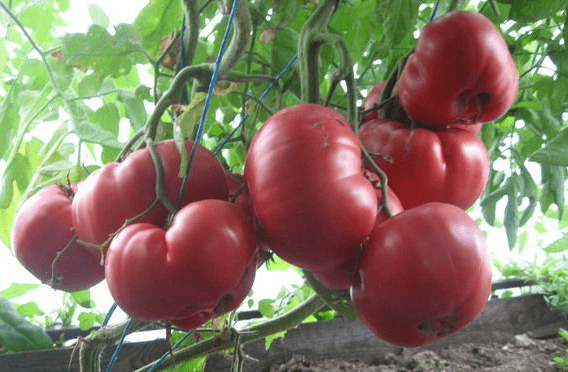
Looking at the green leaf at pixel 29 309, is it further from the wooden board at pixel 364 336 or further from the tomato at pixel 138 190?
the tomato at pixel 138 190

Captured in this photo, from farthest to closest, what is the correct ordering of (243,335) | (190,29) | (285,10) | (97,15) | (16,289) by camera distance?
(16,289) → (97,15) → (243,335) → (285,10) → (190,29)

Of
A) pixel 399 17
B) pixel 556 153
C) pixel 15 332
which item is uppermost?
pixel 399 17

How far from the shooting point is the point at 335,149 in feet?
0.99

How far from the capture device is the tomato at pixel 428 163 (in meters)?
0.38

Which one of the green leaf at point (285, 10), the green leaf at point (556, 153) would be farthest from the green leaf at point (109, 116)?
the green leaf at point (556, 153)

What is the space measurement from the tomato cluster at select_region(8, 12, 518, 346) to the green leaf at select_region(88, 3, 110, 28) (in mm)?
469

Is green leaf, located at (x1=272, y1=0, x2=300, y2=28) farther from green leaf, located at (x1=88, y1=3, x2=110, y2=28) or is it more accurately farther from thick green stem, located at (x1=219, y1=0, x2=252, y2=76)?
green leaf, located at (x1=88, y1=3, x2=110, y2=28)

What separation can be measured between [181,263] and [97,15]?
59 centimetres

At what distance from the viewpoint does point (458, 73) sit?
38 centimetres

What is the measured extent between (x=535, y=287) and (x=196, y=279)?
1.74 m

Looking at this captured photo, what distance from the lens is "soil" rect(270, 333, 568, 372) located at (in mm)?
1291

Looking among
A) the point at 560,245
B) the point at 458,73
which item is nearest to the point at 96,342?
the point at 458,73

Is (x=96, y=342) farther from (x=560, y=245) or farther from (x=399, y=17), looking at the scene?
(x=560, y=245)

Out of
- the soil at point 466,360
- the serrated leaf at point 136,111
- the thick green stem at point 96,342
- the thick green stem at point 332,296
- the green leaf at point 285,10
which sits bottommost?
the soil at point 466,360
